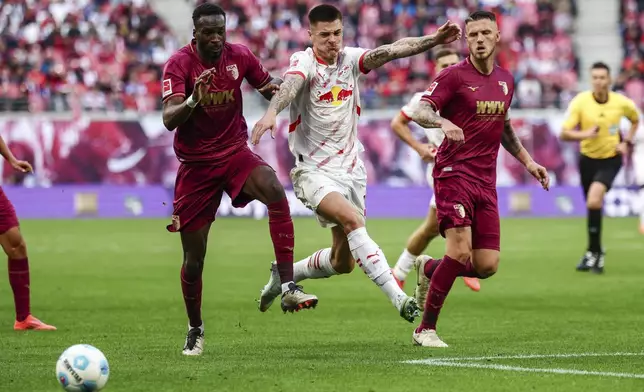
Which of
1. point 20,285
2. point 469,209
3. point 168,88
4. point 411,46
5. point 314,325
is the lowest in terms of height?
point 314,325

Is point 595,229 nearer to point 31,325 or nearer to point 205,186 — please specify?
point 31,325

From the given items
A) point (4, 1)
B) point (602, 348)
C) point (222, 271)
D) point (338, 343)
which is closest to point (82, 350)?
point (338, 343)

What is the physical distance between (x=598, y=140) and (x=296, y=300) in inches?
359

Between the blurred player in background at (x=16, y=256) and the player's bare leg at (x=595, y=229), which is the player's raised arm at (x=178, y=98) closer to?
the blurred player in background at (x=16, y=256)

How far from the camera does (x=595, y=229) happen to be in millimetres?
16859

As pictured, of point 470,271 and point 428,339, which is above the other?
point 470,271

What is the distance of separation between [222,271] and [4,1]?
20.2 meters

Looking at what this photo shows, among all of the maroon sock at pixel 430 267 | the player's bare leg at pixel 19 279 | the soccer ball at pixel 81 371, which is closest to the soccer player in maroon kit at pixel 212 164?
the maroon sock at pixel 430 267

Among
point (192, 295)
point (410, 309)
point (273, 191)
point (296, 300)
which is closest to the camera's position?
point (410, 309)

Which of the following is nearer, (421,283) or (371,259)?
(371,259)

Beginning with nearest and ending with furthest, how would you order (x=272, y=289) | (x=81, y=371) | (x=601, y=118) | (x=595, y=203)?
(x=81, y=371), (x=272, y=289), (x=595, y=203), (x=601, y=118)

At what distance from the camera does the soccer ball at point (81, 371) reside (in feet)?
23.5

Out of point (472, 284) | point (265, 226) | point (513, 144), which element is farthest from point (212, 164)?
point (265, 226)

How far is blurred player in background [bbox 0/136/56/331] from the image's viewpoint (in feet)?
36.6
